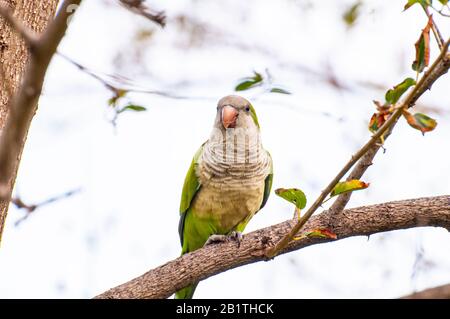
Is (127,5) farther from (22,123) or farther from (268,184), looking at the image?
(268,184)

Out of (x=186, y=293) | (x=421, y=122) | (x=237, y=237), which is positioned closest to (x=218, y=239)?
(x=237, y=237)

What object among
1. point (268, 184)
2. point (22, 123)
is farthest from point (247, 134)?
point (22, 123)

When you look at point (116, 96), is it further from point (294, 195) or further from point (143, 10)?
point (143, 10)

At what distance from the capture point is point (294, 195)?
291cm

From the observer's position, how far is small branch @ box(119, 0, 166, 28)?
64.1 inches

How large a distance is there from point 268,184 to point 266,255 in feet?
4.79

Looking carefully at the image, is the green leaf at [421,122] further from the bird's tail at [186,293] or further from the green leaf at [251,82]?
the bird's tail at [186,293]

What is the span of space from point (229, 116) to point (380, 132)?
7.49 ft

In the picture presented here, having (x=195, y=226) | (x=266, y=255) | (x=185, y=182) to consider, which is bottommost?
(x=266, y=255)

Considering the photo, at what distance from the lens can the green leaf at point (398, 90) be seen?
2.45m

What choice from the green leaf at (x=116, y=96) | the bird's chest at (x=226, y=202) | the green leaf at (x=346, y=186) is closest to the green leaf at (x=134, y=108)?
the green leaf at (x=116, y=96)

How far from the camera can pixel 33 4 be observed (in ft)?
9.90

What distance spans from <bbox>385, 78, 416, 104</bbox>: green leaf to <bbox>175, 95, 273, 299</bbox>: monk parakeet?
6.31 ft

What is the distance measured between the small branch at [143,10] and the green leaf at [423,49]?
45.1 inches
